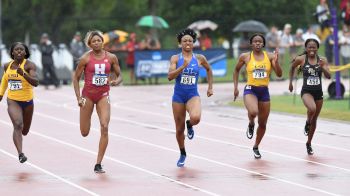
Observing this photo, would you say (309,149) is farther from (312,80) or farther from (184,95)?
(184,95)

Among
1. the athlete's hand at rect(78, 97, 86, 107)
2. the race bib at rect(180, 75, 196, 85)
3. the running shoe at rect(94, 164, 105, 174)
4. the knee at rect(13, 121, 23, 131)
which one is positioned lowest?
the running shoe at rect(94, 164, 105, 174)

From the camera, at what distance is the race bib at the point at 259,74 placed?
17969 millimetres

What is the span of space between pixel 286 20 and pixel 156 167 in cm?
3928

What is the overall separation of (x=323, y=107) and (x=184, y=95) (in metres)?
12.8

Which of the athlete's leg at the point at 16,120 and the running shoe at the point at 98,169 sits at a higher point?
the athlete's leg at the point at 16,120

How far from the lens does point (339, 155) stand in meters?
18.8

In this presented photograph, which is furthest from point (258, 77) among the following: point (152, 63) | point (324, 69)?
point (152, 63)

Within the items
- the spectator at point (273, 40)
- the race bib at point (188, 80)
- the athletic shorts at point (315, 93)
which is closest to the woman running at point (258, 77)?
the athletic shorts at point (315, 93)

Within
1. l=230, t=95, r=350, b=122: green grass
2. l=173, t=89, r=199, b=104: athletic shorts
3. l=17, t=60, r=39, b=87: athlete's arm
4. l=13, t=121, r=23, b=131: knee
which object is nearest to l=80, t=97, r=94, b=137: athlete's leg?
l=17, t=60, r=39, b=87: athlete's arm

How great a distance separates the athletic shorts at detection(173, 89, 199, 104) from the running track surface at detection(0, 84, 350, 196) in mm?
974

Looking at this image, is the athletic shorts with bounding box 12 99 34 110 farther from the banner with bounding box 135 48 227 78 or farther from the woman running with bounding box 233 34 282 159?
the banner with bounding box 135 48 227 78

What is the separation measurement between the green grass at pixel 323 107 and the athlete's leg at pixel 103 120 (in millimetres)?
10730

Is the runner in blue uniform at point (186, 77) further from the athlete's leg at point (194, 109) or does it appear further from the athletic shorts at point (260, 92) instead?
the athletic shorts at point (260, 92)

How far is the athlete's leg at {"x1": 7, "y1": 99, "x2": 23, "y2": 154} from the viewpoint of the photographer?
1706 cm
